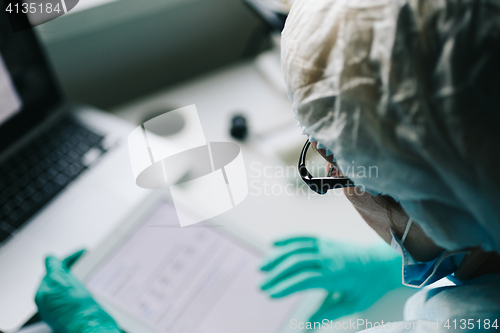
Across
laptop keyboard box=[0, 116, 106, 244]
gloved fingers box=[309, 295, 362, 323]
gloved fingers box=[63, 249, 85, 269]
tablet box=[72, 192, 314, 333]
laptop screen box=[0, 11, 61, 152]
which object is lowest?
gloved fingers box=[309, 295, 362, 323]

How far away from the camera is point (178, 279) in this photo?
634mm

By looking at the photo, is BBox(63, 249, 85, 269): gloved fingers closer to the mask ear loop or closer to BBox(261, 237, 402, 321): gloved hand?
BBox(261, 237, 402, 321): gloved hand

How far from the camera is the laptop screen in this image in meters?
0.67

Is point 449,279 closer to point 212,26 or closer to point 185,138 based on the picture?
point 185,138

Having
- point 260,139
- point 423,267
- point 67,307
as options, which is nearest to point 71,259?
point 67,307

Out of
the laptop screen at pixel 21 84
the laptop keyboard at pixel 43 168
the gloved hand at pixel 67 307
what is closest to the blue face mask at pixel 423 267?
the gloved hand at pixel 67 307

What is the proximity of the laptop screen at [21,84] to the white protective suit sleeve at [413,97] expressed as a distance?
22.2 inches

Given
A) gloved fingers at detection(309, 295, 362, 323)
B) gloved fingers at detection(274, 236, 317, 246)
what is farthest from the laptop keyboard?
gloved fingers at detection(309, 295, 362, 323)

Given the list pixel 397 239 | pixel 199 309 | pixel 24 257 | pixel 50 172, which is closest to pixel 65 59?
pixel 50 172

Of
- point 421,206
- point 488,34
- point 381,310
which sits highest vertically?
point 488,34

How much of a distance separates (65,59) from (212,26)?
0.44m

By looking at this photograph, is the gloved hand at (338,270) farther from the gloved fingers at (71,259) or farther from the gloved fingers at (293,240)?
the gloved fingers at (71,259)

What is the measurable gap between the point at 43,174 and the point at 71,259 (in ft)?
0.66

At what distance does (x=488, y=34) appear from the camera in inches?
11.5
